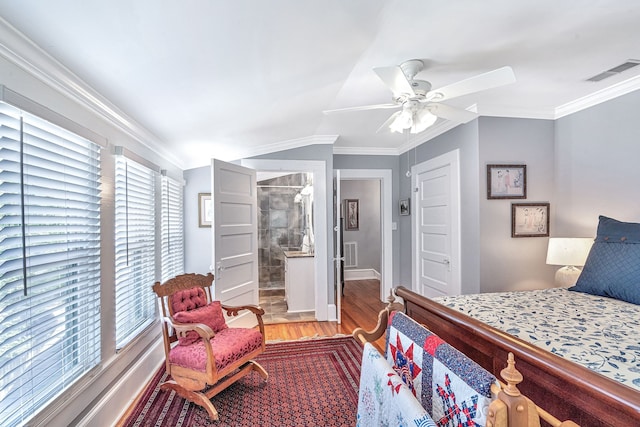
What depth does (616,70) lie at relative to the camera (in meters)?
2.12

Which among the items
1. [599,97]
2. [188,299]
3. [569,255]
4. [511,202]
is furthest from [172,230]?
[599,97]

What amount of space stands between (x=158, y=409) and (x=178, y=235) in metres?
2.01

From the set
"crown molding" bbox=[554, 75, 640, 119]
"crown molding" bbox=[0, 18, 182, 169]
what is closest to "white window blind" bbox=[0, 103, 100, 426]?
"crown molding" bbox=[0, 18, 182, 169]

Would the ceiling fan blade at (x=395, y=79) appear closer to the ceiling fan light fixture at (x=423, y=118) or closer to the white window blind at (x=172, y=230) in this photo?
the ceiling fan light fixture at (x=423, y=118)

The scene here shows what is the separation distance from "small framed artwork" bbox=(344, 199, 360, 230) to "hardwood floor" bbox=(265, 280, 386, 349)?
5.53 ft

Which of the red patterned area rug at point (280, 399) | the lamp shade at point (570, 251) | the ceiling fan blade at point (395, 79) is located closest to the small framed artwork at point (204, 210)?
the red patterned area rug at point (280, 399)

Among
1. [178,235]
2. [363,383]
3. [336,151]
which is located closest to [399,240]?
[336,151]

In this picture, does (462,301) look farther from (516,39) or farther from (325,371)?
(516,39)

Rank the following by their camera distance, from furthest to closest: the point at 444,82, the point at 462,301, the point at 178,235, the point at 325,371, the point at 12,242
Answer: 1. the point at 178,235
2. the point at 325,371
3. the point at 444,82
4. the point at 462,301
5. the point at 12,242

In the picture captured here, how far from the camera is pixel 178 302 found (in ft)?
7.68

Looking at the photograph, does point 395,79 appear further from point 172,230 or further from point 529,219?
point 172,230

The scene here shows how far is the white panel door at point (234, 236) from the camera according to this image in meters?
2.98

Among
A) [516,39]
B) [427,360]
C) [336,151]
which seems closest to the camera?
[427,360]

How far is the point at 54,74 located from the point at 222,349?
1.87 m
